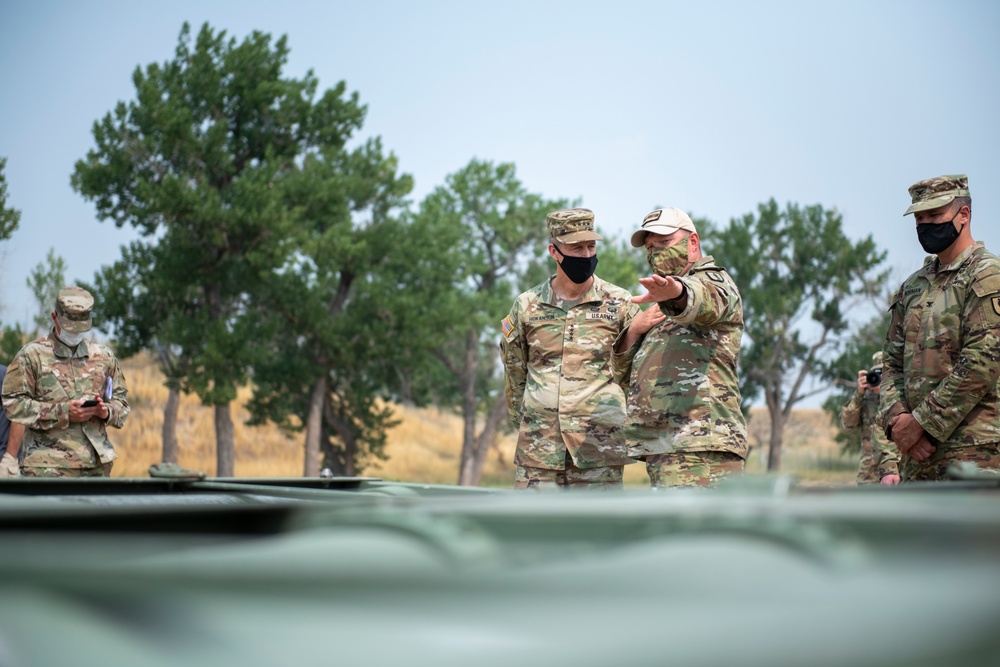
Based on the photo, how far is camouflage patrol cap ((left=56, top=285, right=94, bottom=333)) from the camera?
24.1 ft

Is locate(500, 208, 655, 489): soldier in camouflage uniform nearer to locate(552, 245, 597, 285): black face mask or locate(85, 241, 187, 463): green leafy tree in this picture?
locate(552, 245, 597, 285): black face mask

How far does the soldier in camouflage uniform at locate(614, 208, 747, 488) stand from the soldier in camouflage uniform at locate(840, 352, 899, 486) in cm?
457

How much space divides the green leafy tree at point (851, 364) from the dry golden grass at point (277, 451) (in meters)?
1.28

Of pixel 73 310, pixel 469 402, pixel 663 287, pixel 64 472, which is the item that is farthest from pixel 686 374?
pixel 469 402

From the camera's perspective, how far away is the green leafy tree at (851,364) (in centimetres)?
3650

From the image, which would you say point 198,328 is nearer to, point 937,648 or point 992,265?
point 992,265

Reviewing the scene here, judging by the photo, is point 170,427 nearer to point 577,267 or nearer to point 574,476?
point 574,476

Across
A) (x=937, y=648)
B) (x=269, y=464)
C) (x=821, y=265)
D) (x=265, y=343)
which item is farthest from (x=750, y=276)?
(x=937, y=648)

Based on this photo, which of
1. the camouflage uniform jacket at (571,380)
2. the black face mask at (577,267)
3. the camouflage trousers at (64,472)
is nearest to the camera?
the camouflage uniform jacket at (571,380)

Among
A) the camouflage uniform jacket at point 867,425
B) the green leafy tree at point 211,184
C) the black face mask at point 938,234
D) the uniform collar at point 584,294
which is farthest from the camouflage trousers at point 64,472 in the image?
the green leafy tree at point 211,184

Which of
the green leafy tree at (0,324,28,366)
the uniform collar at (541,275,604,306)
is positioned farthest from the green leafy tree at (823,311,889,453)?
the uniform collar at (541,275,604,306)

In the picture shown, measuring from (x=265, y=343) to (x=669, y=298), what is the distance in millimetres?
22579

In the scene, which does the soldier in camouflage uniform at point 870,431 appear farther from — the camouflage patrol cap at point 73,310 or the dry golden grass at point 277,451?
the dry golden grass at point 277,451

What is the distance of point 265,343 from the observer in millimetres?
26406
